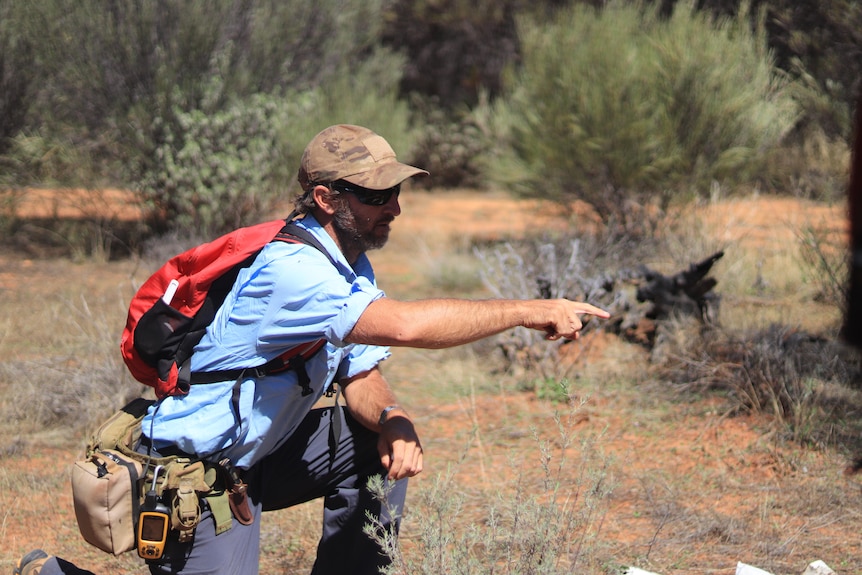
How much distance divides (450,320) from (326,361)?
454 millimetres

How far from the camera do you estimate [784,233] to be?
30.3ft

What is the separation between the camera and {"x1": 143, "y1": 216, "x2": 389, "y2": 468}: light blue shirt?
2422mm

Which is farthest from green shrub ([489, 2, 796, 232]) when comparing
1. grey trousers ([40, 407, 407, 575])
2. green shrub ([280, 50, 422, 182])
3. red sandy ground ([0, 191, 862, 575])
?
grey trousers ([40, 407, 407, 575])

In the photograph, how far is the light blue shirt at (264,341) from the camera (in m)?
2.42

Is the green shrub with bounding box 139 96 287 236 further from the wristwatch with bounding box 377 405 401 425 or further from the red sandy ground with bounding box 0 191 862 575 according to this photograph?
the wristwatch with bounding box 377 405 401 425

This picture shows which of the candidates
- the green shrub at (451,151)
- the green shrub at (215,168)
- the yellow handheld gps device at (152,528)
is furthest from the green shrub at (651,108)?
the green shrub at (451,151)

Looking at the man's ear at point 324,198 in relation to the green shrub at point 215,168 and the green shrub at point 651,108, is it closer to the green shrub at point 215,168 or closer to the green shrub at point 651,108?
the green shrub at point 651,108

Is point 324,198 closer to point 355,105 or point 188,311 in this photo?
point 188,311

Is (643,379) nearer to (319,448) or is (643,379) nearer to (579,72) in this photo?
(319,448)

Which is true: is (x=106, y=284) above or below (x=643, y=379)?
below

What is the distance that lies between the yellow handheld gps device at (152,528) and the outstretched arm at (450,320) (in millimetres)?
690

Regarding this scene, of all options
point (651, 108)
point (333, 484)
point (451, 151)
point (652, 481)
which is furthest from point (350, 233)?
point (451, 151)

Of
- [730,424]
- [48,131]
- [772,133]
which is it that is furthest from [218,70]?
[730,424]

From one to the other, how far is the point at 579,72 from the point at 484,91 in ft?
27.8
